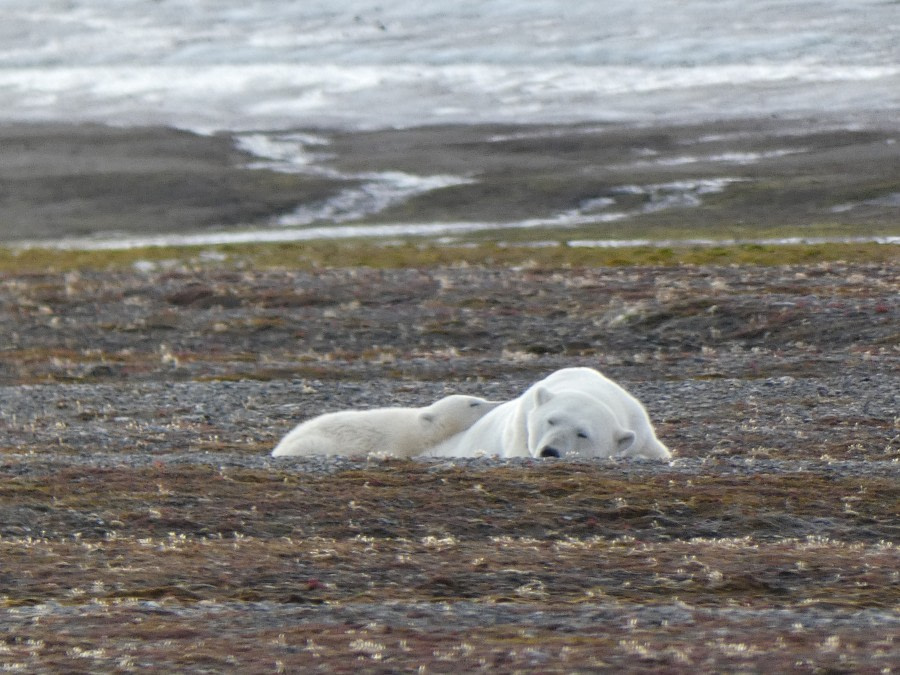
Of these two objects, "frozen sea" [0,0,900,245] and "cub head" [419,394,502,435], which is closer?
"cub head" [419,394,502,435]

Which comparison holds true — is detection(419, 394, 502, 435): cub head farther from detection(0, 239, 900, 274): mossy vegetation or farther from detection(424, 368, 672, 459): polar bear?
detection(0, 239, 900, 274): mossy vegetation

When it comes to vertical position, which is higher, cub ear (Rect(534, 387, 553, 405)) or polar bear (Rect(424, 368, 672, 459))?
cub ear (Rect(534, 387, 553, 405))

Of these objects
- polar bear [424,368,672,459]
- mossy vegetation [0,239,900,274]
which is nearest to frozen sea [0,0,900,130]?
mossy vegetation [0,239,900,274]

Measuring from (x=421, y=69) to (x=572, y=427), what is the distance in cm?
10115

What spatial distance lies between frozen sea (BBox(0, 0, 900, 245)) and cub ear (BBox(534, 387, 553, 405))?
179 ft

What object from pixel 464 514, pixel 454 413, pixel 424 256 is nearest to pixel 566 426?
pixel 454 413

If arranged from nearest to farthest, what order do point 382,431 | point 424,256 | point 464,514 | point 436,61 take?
point 464,514 < point 382,431 < point 424,256 < point 436,61

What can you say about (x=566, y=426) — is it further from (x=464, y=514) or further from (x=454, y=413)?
(x=464, y=514)

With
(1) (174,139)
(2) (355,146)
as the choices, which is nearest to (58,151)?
(1) (174,139)

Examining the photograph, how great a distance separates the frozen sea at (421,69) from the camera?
8812 centimetres

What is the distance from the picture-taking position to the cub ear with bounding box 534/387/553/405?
40.1ft

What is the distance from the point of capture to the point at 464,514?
10.4m

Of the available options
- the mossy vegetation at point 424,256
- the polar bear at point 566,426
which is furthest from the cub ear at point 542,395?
the mossy vegetation at point 424,256

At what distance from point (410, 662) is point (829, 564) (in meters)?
3.18
